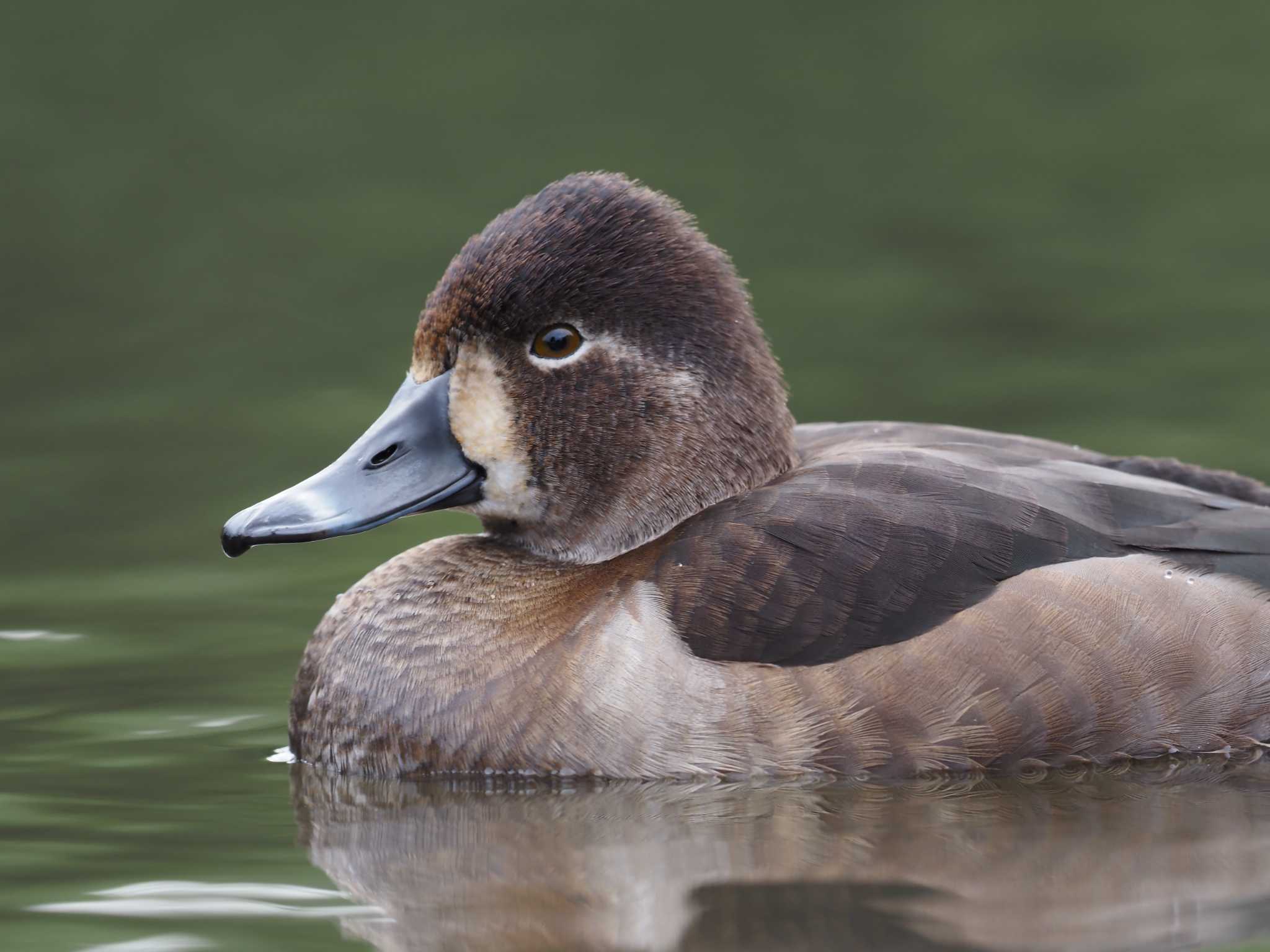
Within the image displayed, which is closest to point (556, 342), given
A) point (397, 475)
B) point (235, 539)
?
point (397, 475)

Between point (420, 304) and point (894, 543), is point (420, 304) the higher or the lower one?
the higher one

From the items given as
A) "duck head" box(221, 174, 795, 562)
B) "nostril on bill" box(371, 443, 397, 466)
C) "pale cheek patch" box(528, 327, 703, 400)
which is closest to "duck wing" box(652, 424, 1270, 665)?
"duck head" box(221, 174, 795, 562)

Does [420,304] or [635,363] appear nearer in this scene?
[635,363]

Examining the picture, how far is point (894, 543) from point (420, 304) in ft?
19.9

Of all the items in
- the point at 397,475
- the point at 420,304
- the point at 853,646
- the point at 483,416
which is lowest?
the point at 853,646

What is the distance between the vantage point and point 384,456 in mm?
6215

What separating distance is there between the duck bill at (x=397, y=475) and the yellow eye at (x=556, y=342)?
286 mm

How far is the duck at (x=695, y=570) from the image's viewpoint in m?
5.70

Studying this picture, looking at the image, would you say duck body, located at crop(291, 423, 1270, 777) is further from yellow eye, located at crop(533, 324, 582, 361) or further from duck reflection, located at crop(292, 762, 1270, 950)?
yellow eye, located at crop(533, 324, 582, 361)

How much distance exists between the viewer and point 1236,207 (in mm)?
12469

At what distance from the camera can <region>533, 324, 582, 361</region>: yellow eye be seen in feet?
20.3

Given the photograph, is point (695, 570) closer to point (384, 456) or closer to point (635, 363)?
point (635, 363)

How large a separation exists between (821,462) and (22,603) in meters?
3.05

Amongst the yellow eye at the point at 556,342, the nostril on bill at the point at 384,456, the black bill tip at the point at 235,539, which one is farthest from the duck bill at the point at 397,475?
the yellow eye at the point at 556,342
